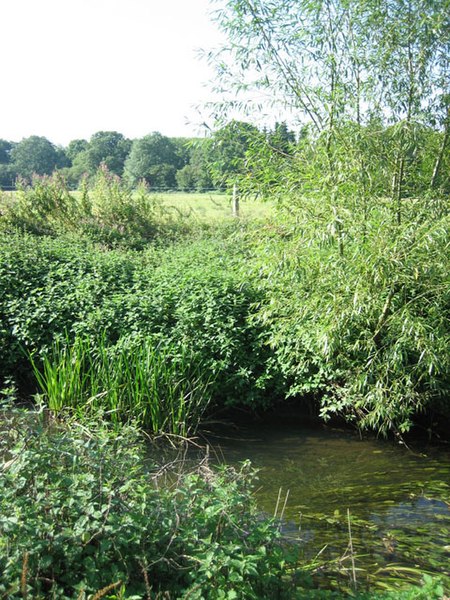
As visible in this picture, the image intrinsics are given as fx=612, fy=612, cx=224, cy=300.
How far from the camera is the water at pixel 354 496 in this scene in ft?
11.9

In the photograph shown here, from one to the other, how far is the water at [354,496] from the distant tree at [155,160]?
27.4 meters

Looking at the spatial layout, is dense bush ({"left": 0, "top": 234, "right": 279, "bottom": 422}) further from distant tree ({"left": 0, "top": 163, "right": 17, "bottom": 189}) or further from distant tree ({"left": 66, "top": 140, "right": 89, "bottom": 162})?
distant tree ({"left": 66, "top": 140, "right": 89, "bottom": 162})

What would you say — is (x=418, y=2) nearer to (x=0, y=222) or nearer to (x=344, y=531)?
(x=344, y=531)

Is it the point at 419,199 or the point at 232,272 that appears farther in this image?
the point at 232,272

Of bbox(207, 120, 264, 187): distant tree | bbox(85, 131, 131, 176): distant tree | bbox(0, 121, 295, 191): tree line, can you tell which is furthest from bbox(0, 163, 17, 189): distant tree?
bbox(207, 120, 264, 187): distant tree

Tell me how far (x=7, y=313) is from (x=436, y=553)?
5451 millimetres

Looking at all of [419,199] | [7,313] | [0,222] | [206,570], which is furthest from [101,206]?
[206,570]

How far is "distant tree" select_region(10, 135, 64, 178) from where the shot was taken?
4024cm

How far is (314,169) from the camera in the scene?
18.8ft

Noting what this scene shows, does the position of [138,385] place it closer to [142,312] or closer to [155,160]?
[142,312]

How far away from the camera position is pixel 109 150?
43.4 m

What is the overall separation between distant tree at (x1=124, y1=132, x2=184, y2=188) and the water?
27.4 metres

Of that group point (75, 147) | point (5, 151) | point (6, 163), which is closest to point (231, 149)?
point (75, 147)

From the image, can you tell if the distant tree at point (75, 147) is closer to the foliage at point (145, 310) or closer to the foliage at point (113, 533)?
the foliage at point (145, 310)
